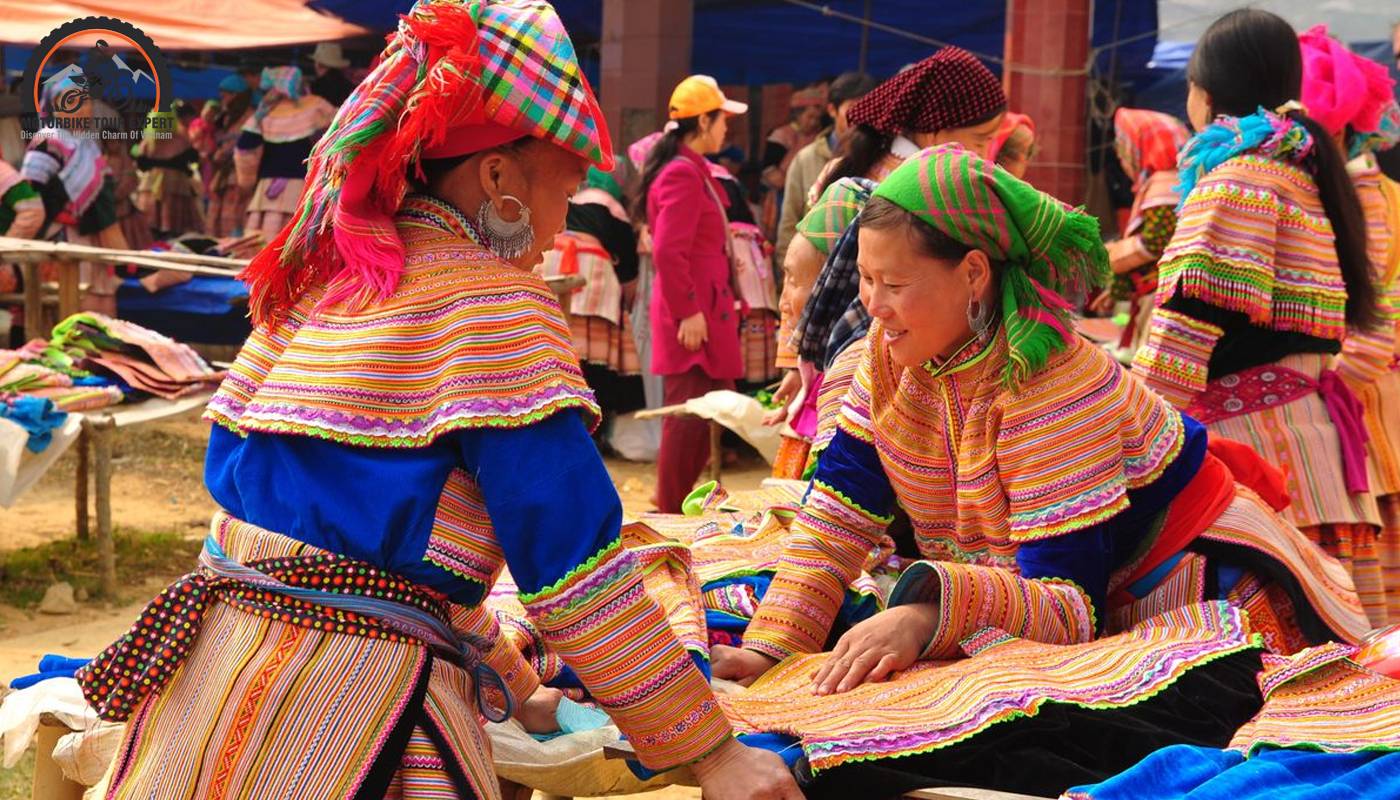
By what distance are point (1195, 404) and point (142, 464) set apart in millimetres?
6744

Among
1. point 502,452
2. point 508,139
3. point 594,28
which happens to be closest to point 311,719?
point 502,452

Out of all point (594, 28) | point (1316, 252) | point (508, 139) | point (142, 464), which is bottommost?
point (142, 464)

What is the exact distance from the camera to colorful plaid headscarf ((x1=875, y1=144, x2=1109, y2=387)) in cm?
262

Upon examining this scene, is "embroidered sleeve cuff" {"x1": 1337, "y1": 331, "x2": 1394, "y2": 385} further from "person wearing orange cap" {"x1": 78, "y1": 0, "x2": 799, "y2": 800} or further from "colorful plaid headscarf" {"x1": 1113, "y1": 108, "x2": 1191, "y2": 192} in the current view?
"person wearing orange cap" {"x1": 78, "y1": 0, "x2": 799, "y2": 800}

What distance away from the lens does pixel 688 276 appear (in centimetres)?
736

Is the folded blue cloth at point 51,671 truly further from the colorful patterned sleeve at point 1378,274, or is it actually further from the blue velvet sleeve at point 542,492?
the colorful patterned sleeve at point 1378,274

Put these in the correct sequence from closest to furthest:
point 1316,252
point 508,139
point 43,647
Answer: point 508,139 → point 1316,252 → point 43,647

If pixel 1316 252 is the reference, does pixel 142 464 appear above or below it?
below

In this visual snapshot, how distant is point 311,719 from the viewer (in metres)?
2.08

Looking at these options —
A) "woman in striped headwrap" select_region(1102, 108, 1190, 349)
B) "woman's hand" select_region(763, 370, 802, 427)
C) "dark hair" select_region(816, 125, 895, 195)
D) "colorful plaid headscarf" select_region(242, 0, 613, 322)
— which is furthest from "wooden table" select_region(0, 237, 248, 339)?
"colorful plaid headscarf" select_region(242, 0, 613, 322)

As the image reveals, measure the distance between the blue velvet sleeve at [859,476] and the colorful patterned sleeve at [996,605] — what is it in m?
0.33

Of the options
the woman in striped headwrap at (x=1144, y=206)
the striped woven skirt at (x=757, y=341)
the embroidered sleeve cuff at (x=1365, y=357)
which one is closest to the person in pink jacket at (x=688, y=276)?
the striped woven skirt at (x=757, y=341)

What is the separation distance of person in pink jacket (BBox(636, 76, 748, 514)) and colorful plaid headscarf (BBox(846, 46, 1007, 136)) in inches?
108

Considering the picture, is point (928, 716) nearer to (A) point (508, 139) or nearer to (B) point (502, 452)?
(B) point (502, 452)
